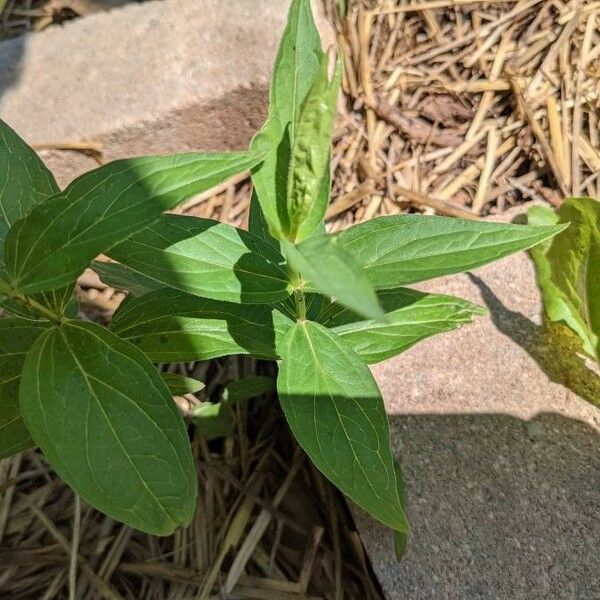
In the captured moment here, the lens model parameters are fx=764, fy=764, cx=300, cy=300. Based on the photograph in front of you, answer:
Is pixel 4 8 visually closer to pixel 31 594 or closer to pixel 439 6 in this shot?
pixel 439 6

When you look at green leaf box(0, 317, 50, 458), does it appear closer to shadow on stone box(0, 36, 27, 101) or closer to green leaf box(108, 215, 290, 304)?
green leaf box(108, 215, 290, 304)

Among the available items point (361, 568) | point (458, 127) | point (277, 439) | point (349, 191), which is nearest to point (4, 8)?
point (349, 191)

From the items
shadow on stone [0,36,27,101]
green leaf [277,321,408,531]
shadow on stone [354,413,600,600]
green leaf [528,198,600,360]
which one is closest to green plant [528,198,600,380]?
green leaf [528,198,600,360]

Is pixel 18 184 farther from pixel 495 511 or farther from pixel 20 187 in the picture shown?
pixel 495 511

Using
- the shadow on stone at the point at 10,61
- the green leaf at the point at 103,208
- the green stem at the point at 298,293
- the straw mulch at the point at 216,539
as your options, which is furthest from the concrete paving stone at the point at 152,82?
the green leaf at the point at 103,208

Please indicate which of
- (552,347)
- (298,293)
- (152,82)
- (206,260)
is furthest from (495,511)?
(152,82)
